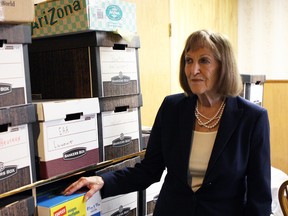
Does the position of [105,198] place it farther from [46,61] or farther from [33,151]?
[46,61]

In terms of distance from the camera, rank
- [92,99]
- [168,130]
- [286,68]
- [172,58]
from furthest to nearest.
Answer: [286,68]
[172,58]
[168,130]
[92,99]

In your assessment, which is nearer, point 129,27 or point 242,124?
point 242,124

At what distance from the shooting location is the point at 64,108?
1188mm

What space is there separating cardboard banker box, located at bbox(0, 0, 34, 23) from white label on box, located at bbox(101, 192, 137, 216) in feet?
2.37

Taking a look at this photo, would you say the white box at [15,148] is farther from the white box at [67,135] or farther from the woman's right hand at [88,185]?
the woman's right hand at [88,185]

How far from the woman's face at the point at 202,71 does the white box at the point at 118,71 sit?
0.24m

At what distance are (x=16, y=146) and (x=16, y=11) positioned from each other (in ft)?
1.25

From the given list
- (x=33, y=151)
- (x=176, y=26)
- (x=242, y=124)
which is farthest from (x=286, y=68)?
(x=33, y=151)

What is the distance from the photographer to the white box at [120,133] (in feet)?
4.51

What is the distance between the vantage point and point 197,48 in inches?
53.8

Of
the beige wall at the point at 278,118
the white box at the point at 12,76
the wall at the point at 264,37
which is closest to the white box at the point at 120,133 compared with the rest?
the white box at the point at 12,76

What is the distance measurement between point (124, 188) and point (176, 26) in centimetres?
154

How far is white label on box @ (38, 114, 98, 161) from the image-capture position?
1.15 meters

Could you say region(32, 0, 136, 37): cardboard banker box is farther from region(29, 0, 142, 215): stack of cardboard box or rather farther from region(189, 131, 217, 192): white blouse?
region(189, 131, 217, 192): white blouse
